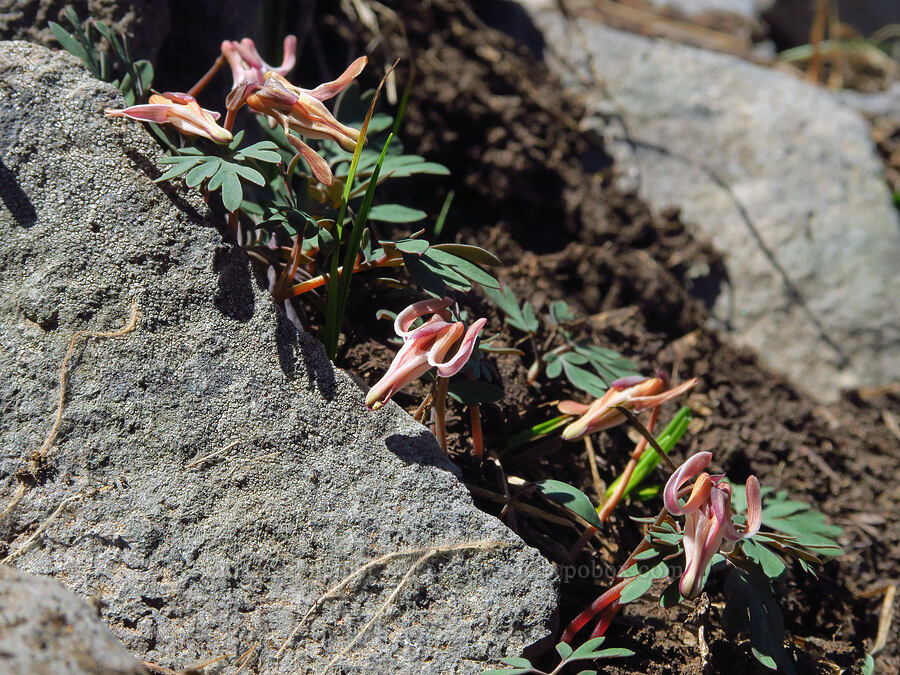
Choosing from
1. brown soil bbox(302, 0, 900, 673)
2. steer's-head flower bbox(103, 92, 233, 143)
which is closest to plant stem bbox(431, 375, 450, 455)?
brown soil bbox(302, 0, 900, 673)

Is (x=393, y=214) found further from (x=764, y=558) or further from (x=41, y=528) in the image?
(x=764, y=558)

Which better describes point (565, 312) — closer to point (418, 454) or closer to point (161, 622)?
point (418, 454)

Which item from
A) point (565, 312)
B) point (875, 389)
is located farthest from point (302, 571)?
point (875, 389)

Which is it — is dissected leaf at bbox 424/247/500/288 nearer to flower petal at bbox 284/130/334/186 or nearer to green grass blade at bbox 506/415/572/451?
flower petal at bbox 284/130/334/186

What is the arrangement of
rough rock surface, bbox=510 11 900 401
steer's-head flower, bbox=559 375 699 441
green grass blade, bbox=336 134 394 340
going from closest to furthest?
green grass blade, bbox=336 134 394 340
steer's-head flower, bbox=559 375 699 441
rough rock surface, bbox=510 11 900 401

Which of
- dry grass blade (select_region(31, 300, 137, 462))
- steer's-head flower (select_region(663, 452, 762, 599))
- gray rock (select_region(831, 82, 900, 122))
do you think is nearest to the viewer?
steer's-head flower (select_region(663, 452, 762, 599))

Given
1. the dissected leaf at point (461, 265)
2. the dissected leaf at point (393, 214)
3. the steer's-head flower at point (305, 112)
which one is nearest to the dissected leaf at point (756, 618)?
the dissected leaf at point (461, 265)
